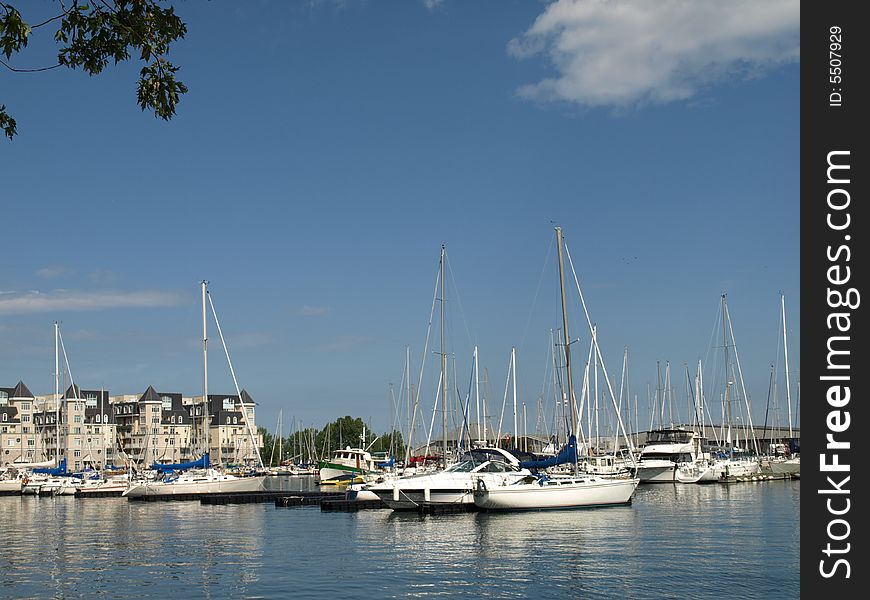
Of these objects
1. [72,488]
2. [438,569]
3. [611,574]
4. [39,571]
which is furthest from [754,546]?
[72,488]

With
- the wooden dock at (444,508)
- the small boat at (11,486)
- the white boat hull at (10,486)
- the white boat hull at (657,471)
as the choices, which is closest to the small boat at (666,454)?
the white boat hull at (657,471)

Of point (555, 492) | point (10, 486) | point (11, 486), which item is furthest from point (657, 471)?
point (10, 486)

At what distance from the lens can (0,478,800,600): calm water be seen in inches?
1175

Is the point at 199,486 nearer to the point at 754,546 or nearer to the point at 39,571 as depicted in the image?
the point at 39,571

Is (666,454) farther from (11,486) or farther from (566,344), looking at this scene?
(11,486)

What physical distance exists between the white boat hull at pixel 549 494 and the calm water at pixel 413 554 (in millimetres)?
736

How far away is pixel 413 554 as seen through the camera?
38.1 meters

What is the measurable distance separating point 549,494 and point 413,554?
58.7ft

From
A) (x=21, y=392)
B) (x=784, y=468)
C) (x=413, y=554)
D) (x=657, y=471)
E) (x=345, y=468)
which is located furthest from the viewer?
(x=21, y=392)

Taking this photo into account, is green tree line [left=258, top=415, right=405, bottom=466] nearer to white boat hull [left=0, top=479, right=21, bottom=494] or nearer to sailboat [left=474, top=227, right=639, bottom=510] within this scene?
white boat hull [left=0, top=479, right=21, bottom=494]

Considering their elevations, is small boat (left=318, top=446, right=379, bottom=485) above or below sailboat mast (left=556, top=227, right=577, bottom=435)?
below

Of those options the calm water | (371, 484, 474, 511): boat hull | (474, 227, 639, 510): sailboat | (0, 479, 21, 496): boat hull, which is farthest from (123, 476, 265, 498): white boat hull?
(474, 227, 639, 510): sailboat

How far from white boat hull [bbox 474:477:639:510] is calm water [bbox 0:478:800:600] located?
74cm

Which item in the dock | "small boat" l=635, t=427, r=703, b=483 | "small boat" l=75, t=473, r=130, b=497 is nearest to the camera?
the dock
